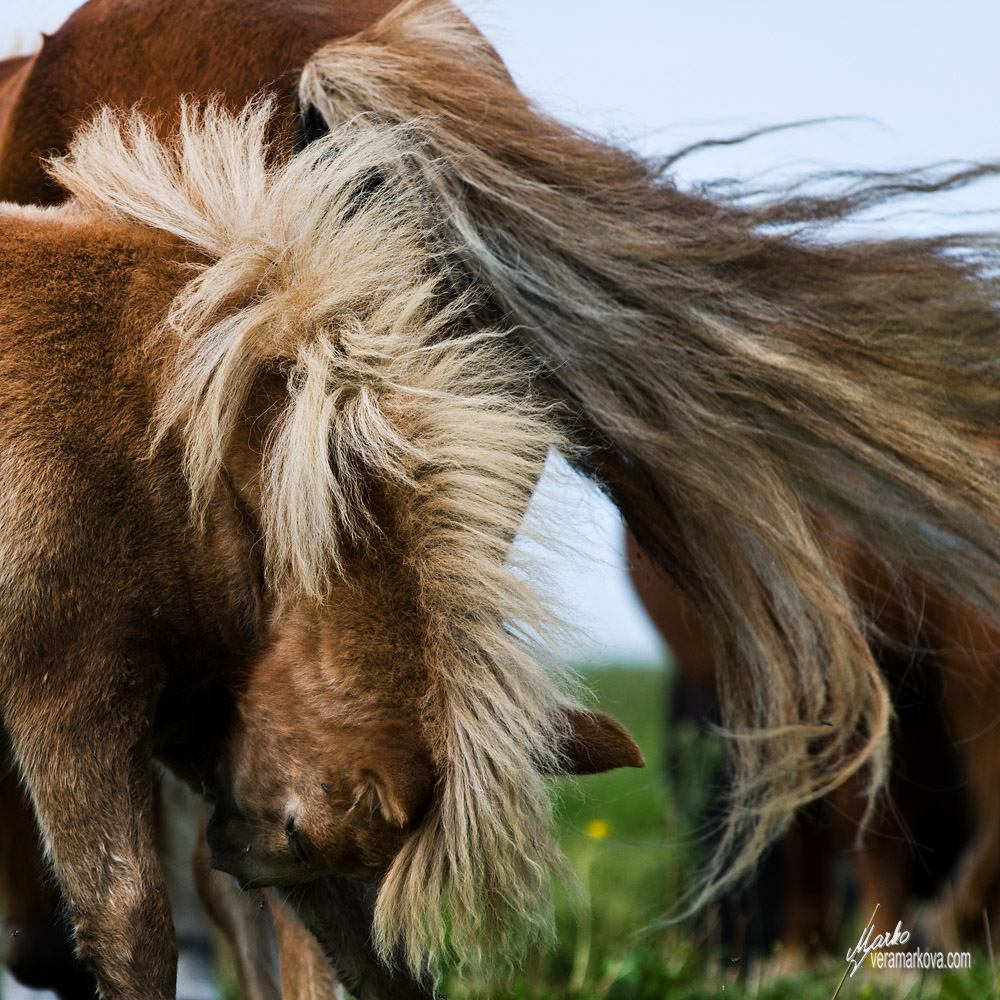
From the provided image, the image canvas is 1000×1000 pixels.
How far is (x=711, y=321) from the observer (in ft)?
4.98

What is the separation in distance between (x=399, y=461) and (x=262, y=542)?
0.21 m

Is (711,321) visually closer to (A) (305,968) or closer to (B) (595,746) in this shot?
(B) (595,746)

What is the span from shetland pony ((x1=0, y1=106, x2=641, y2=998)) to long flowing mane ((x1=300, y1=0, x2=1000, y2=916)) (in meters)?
0.17

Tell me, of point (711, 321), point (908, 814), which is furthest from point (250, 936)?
point (908, 814)

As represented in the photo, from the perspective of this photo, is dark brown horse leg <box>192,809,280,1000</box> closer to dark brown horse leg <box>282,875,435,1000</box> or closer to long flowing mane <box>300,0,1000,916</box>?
dark brown horse leg <box>282,875,435,1000</box>

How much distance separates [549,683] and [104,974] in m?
0.58

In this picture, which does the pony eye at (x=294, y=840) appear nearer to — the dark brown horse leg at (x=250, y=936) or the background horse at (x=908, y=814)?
the dark brown horse leg at (x=250, y=936)

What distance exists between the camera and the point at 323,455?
1.26 meters

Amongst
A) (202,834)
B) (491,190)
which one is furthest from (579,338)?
(202,834)

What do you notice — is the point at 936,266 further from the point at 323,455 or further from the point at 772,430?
the point at 323,455

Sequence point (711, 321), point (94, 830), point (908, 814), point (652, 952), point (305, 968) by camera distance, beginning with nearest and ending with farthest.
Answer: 1. point (94, 830)
2. point (711, 321)
3. point (305, 968)
4. point (652, 952)
5. point (908, 814)

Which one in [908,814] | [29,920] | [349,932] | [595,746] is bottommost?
[908,814]

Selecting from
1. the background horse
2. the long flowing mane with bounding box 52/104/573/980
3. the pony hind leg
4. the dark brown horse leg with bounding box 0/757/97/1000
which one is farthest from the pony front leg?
the background horse

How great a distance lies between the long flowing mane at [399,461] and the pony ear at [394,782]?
Answer: 0.03m
